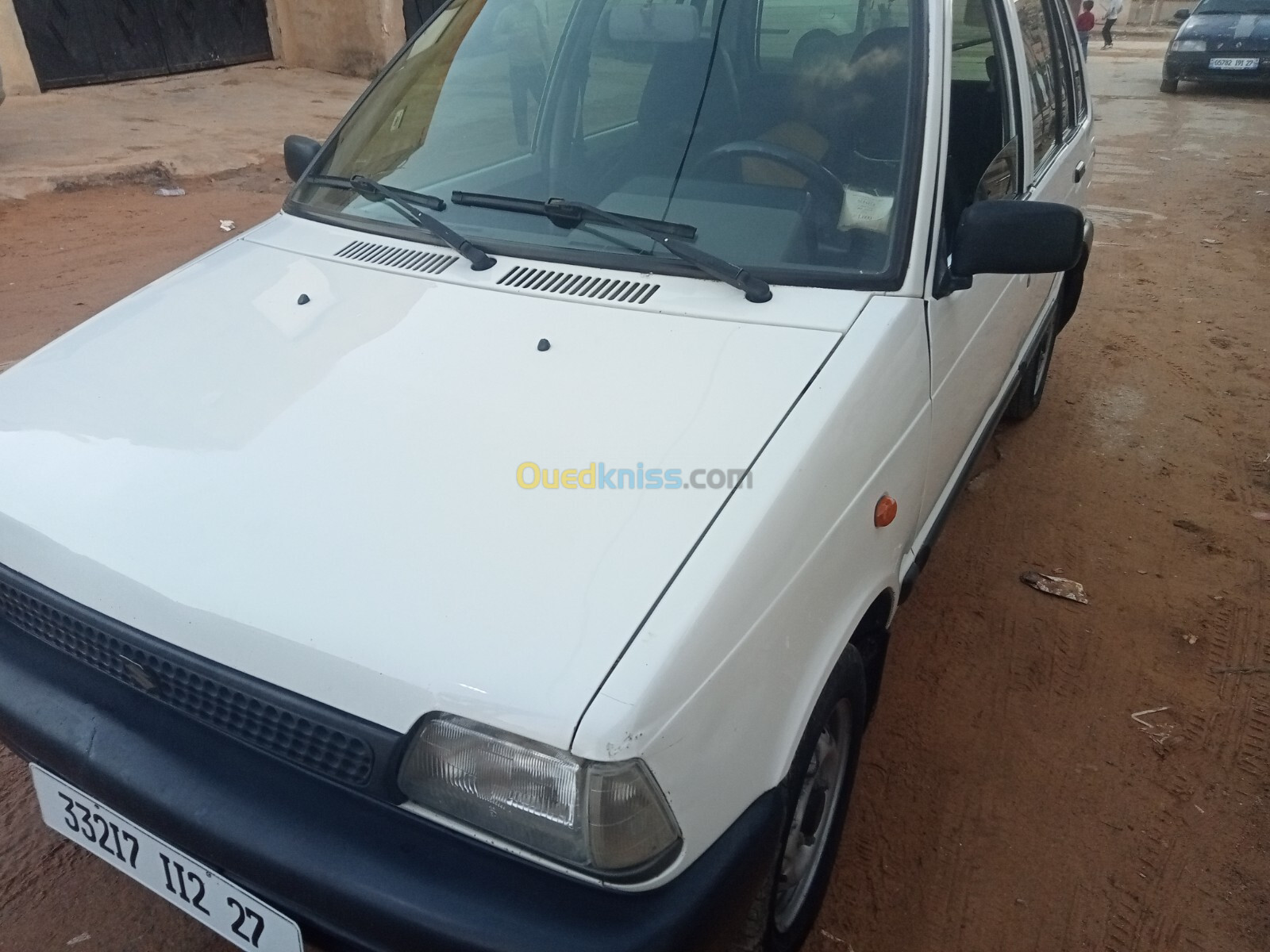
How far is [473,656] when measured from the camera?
1.29m

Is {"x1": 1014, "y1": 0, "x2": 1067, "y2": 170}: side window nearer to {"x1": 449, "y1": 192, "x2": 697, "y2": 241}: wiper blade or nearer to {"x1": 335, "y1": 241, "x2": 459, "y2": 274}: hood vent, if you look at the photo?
{"x1": 449, "y1": 192, "x2": 697, "y2": 241}: wiper blade

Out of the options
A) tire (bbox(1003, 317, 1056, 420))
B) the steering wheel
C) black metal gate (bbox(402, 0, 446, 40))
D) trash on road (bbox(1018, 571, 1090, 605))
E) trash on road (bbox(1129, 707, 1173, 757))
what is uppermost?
the steering wheel

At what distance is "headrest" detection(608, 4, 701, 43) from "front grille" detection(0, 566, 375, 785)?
182cm

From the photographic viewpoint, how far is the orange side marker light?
1.82 m

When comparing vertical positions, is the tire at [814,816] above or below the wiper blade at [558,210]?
below

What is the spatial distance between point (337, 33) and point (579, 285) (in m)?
11.7

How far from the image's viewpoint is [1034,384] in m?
4.19

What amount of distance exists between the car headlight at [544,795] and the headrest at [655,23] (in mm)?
1819

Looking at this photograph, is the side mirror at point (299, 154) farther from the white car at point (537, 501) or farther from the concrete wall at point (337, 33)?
the concrete wall at point (337, 33)

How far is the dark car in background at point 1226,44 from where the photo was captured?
543 inches

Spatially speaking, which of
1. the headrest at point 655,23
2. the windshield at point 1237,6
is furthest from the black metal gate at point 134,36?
the windshield at point 1237,6

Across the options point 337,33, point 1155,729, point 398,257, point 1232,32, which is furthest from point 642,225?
point 1232,32

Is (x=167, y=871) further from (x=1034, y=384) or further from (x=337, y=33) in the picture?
(x=337, y=33)

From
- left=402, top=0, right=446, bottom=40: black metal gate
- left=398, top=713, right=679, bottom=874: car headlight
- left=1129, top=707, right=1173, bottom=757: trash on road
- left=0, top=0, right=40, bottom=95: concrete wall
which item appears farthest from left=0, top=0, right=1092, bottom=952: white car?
left=402, top=0, right=446, bottom=40: black metal gate
